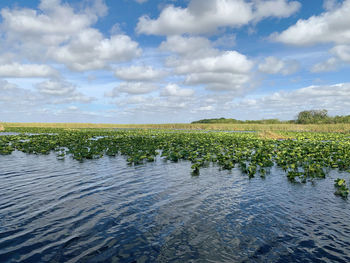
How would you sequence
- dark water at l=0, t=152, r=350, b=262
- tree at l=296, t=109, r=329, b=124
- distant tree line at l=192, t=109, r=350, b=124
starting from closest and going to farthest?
dark water at l=0, t=152, r=350, b=262
distant tree line at l=192, t=109, r=350, b=124
tree at l=296, t=109, r=329, b=124

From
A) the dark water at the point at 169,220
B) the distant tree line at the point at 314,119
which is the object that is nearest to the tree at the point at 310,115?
the distant tree line at the point at 314,119

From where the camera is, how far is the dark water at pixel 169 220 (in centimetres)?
484

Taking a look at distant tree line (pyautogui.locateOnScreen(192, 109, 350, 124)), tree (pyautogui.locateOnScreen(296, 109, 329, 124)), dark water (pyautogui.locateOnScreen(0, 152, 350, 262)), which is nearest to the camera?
dark water (pyautogui.locateOnScreen(0, 152, 350, 262))

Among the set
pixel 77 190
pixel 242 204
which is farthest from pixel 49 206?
pixel 242 204

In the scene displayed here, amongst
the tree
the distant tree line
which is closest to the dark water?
the distant tree line

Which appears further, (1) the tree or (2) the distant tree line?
(1) the tree

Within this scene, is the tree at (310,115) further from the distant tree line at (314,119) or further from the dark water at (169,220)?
the dark water at (169,220)

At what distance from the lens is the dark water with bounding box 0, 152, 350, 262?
4836mm

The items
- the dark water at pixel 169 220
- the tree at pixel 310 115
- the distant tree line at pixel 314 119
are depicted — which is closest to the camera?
the dark water at pixel 169 220

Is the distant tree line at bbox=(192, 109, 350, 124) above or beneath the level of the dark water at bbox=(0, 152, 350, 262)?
above

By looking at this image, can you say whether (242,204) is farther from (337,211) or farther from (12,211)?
(12,211)

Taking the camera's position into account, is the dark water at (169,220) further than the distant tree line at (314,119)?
No

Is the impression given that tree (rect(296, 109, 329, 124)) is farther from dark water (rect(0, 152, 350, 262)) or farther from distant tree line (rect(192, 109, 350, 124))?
dark water (rect(0, 152, 350, 262))

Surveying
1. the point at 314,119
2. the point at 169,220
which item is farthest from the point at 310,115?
the point at 169,220
